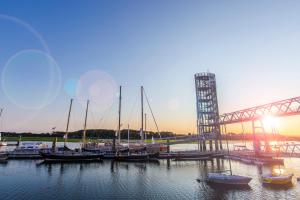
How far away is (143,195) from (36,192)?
1746 cm

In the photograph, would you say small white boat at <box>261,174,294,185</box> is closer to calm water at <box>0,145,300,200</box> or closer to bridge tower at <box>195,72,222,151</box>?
calm water at <box>0,145,300,200</box>

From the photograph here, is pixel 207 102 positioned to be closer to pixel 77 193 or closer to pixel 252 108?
pixel 252 108

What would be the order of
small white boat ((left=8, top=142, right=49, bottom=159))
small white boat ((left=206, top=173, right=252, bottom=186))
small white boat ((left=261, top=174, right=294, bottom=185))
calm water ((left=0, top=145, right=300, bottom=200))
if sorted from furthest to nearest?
small white boat ((left=8, top=142, right=49, bottom=159))
small white boat ((left=206, top=173, right=252, bottom=186))
small white boat ((left=261, top=174, right=294, bottom=185))
calm water ((left=0, top=145, right=300, bottom=200))

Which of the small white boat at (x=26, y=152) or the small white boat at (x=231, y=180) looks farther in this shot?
the small white boat at (x=26, y=152)

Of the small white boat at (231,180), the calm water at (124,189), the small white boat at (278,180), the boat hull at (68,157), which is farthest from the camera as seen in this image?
the boat hull at (68,157)

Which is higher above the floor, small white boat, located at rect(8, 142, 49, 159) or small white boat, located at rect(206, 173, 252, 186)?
small white boat, located at rect(8, 142, 49, 159)

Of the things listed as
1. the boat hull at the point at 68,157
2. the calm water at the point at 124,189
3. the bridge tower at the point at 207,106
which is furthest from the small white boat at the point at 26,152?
the bridge tower at the point at 207,106

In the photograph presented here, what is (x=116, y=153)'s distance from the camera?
83250 mm

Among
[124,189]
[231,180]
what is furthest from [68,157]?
[231,180]

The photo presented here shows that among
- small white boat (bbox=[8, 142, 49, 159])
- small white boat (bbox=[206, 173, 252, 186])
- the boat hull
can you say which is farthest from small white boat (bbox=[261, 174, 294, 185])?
small white boat (bbox=[8, 142, 49, 159])

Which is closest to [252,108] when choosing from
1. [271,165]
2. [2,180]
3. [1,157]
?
[271,165]

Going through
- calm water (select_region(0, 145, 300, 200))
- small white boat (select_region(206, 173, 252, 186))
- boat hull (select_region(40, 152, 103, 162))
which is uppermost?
boat hull (select_region(40, 152, 103, 162))

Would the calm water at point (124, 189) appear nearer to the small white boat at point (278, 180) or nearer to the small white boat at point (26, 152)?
the small white boat at point (278, 180)

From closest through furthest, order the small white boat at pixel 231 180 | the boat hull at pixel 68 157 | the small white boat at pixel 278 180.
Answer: the small white boat at pixel 278 180
the small white boat at pixel 231 180
the boat hull at pixel 68 157
